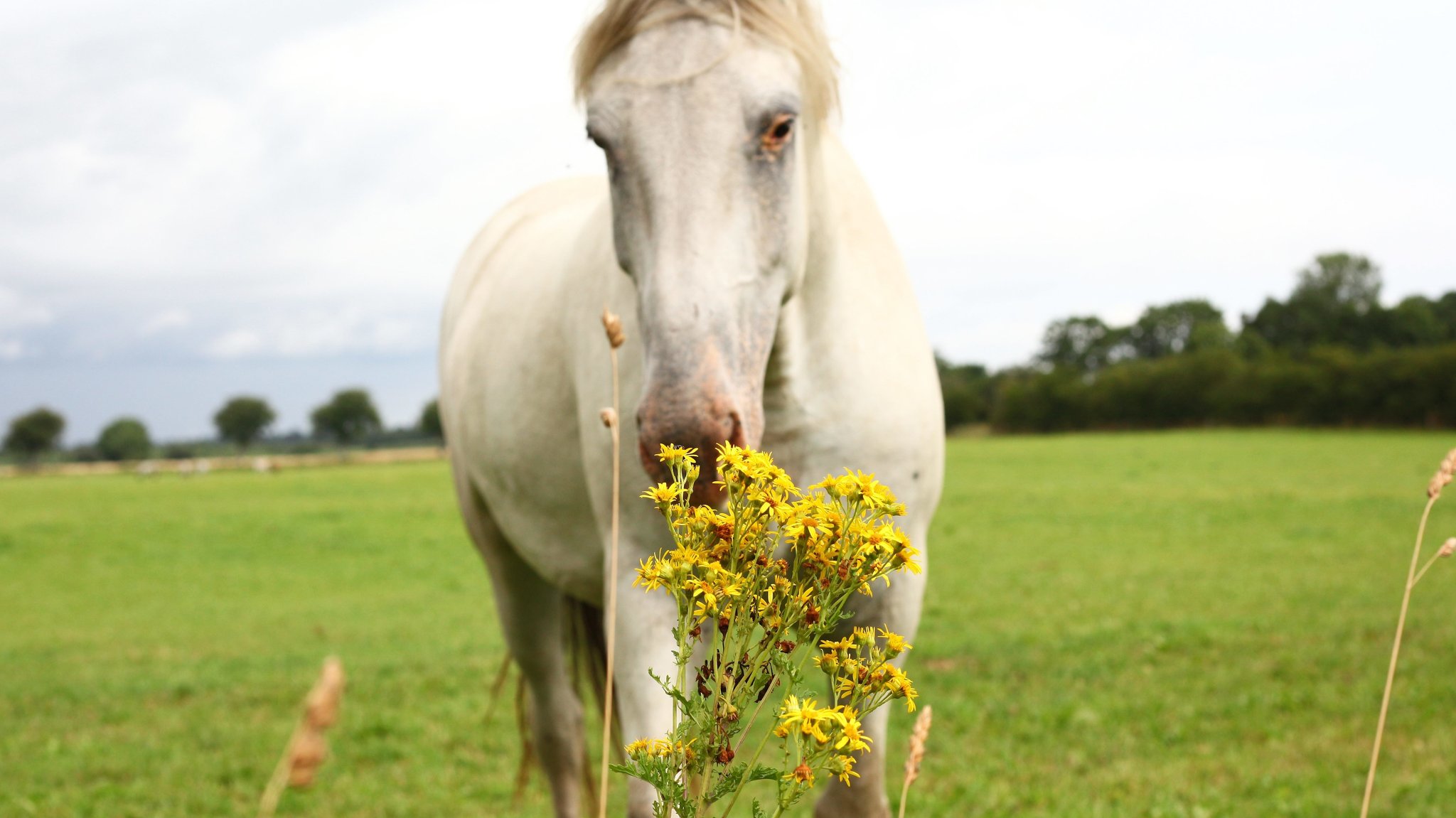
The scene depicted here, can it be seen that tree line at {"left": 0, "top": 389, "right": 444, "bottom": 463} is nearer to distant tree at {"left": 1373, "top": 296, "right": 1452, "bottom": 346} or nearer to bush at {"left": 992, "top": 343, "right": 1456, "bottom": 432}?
bush at {"left": 992, "top": 343, "right": 1456, "bottom": 432}

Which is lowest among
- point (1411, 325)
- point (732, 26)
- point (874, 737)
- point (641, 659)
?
point (874, 737)

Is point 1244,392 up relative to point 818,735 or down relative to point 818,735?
up

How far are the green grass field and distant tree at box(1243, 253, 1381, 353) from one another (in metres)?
44.4

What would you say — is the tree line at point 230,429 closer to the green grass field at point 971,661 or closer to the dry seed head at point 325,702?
the green grass field at point 971,661

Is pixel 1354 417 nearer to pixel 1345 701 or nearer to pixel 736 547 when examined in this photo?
pixel 1345 701

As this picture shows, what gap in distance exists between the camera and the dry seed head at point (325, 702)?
0.52m

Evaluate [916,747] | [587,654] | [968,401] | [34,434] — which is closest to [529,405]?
[587,654]

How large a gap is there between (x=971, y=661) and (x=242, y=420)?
109 metres

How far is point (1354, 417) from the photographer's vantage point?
44781mm

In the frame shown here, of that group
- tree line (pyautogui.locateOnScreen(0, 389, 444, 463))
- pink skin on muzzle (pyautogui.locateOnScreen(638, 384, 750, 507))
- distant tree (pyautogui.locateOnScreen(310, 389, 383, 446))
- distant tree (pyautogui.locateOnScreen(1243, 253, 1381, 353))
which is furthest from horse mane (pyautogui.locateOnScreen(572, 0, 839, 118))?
distant tree (pyautogui.locateOnScreen(310, 389, 383, 446))

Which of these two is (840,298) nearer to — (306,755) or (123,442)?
(306,755)

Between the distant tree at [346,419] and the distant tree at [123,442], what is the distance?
17462 millimetres

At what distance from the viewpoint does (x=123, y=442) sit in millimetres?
104438

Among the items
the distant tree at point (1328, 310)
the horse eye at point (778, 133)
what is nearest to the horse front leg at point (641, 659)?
the horse eye at point (778, 133)
